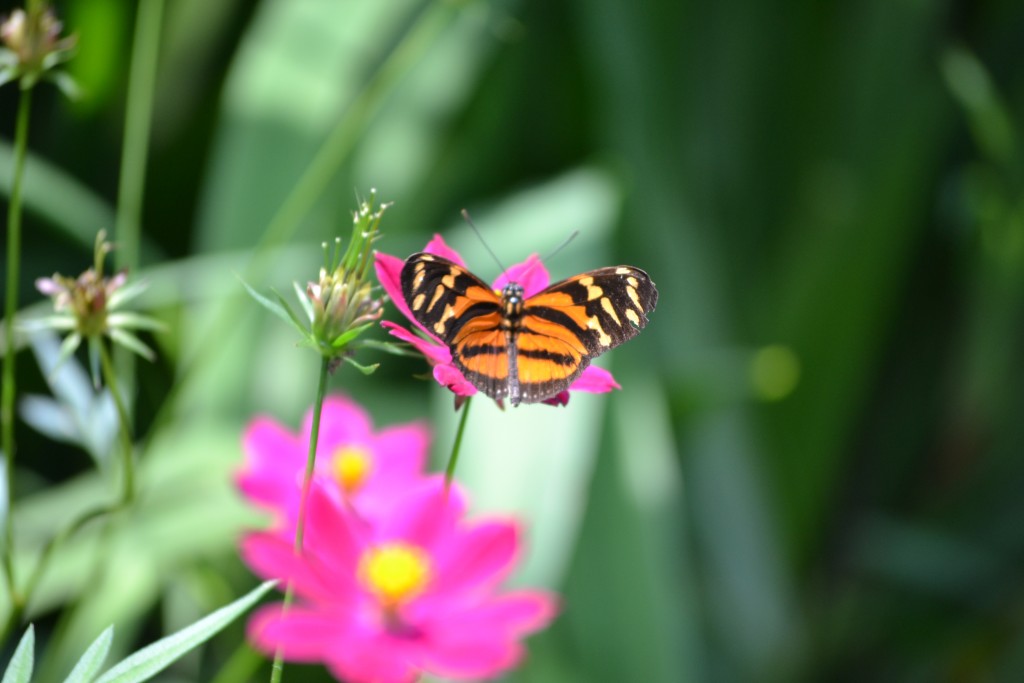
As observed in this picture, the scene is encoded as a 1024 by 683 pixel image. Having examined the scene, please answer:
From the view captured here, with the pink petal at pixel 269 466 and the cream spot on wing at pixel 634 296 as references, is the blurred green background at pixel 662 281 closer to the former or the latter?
the pink petal at pixel 269 466

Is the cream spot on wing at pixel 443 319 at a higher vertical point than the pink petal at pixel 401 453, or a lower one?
lower

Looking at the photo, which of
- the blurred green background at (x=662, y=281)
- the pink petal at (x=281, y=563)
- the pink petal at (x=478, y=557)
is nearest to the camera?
the pink petal at (x=281, y=563)

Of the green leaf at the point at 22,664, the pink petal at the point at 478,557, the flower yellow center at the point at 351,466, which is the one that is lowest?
the green leaf at the point at 22,664

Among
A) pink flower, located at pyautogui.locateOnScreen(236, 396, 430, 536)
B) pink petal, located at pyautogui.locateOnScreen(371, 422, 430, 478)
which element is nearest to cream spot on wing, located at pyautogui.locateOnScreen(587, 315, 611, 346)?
pink flower, located at pyautogui.locateOnScreen(236, 396, 430, 536)

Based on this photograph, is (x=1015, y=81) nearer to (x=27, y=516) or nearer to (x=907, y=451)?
(x=907, y=451)

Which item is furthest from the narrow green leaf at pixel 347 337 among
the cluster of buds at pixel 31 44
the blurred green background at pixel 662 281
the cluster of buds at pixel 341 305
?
the blurred green background at pixel 662 281

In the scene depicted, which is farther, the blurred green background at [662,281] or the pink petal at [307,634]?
the blurred green background at [662,281]

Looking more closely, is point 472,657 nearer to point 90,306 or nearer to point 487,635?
point 487,635

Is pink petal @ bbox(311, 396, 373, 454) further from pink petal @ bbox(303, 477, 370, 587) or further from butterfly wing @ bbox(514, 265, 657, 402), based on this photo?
butterfly wing @ bbox(514, 265, 657, 402)
